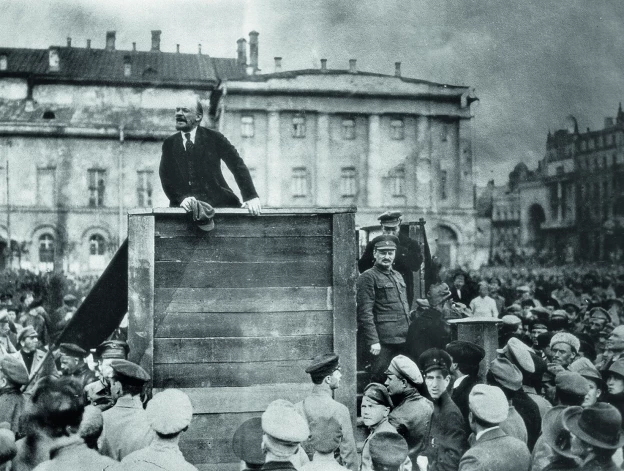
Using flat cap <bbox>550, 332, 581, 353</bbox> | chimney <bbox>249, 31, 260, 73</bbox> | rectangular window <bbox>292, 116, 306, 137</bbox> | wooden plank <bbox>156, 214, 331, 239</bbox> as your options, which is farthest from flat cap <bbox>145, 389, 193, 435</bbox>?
chimney <bbox>249, 31, 260, 73</bbox>

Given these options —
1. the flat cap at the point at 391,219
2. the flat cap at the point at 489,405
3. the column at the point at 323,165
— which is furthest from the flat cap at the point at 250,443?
the column at the point at 323,165

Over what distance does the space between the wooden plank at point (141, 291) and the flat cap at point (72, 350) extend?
1613 mm

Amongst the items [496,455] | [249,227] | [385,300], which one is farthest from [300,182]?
[496,455]

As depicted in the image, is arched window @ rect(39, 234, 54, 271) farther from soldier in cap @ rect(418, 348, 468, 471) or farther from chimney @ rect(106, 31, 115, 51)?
soldier in cap @ rect(418, 348, 468, 471)

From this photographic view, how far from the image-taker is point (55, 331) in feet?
33.0

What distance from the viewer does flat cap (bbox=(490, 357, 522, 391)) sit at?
4.27 metres

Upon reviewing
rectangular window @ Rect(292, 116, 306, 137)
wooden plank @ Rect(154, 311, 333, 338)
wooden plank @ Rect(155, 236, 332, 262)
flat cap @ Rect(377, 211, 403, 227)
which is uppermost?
rectangular window @ Rect(292, 116, 306, 137)

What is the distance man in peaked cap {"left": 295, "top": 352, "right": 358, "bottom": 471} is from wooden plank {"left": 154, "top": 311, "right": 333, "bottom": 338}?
35cm

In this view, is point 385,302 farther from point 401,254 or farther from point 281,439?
point 281,439

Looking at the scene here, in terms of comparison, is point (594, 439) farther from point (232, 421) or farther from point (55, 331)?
point (55, 331)

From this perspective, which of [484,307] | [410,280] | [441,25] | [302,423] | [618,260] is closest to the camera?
[302,423]

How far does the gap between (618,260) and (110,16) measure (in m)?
12.6

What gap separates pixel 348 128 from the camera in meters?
34.2

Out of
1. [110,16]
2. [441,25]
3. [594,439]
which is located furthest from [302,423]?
[110,16]
